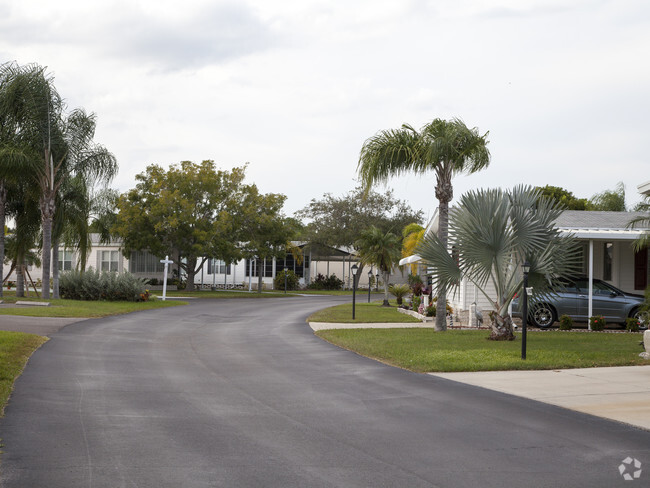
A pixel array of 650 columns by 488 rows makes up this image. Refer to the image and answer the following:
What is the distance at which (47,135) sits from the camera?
28.7 meters

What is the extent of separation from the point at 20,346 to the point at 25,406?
5885 millimetres

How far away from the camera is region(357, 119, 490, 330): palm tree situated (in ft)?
60.1

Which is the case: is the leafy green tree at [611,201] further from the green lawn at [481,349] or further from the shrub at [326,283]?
the green lawn at [481,349]

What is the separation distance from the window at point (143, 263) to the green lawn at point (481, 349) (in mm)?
33617

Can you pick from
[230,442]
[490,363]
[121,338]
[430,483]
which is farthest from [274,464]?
[121,338]

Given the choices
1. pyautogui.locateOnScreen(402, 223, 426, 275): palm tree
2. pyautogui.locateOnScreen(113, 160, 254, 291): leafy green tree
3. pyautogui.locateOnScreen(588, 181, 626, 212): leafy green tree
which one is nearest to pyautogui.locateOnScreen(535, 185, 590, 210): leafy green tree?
pyautogui.locateOnScreen(588, 181, 626, 212): leafy green tree

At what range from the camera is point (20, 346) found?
13422 millimetres

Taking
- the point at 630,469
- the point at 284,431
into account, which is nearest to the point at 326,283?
the point at 284,431

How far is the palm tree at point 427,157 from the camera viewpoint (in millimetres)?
Result: 18312

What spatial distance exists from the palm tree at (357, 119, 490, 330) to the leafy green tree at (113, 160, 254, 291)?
23.4 metres

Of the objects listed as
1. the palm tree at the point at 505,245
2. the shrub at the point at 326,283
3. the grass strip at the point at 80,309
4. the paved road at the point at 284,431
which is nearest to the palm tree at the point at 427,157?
the palm tree at the point at 505,245

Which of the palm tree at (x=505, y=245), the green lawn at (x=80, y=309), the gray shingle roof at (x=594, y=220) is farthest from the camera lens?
the green lawn at (x=80, y=309)

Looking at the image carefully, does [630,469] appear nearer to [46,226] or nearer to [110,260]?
[46,226]

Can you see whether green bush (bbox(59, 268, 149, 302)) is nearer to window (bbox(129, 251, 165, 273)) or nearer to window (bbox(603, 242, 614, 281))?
window (bbox(129, 251, 165, 273))
